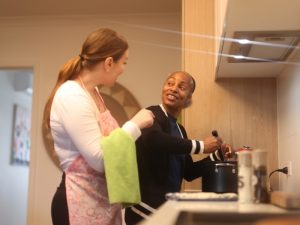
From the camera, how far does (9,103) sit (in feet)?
15.3

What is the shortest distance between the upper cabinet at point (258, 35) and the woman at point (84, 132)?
0.38m

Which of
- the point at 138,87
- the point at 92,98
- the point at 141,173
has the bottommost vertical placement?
the point at 141,173

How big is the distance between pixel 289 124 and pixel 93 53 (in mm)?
962

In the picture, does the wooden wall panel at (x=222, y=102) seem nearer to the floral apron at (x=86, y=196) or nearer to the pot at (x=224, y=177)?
the pot at (x=224, y=177)

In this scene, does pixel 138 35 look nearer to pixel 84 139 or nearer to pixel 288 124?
pixel 288 124

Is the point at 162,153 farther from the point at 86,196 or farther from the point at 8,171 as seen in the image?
the point at 8,171

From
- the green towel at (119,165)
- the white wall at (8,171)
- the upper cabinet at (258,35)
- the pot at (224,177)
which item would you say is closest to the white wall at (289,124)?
the upper cabinet at (258,35)

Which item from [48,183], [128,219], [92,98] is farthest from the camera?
[48,183]

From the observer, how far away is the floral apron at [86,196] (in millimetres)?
1218

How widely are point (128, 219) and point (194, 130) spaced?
0.70 meters

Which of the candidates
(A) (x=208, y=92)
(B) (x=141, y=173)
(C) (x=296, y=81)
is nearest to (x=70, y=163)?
(B) (x=141, y=173)

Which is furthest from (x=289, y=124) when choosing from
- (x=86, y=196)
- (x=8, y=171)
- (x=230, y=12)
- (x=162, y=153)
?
(x=8, y=171)

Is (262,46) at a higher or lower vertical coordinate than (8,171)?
higher

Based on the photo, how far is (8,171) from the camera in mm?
4516
